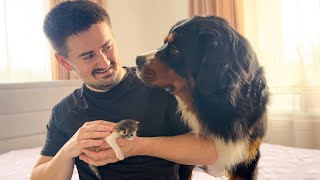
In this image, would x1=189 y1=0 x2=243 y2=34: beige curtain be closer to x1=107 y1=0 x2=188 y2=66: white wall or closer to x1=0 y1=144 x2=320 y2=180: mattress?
x1=107 y1=0 x2=188 y2=66: white wall

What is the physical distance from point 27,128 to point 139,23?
Answer: 73.1 inches

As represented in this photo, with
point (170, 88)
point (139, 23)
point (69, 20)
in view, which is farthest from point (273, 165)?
point (139, 23)

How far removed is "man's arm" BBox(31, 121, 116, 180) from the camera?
917 millimetres

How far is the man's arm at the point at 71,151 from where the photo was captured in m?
0.92

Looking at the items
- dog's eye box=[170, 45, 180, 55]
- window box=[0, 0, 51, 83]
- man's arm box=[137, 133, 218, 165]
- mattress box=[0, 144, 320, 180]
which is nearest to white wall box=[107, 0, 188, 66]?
window box=[0, 0, 51, 83]

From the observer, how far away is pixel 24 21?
3.02 m

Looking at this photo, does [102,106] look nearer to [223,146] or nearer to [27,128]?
[223,146]

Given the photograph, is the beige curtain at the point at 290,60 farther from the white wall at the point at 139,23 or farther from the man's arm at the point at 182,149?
the man's arm at the point at 182,149

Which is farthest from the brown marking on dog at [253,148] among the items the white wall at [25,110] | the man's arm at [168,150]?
the white wall at [25,110]

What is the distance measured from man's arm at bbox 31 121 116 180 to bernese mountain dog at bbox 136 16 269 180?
0.95ft

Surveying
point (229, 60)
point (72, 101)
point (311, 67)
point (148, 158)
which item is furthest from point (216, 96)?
point (311, 67)

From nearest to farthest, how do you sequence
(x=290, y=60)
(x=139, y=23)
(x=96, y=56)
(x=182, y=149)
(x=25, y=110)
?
1. (x=182, y=149)
2. (x=96, y=56)
3. (x=25, y=110)
4. (x=290, y=60)
5. (x=139, y=23)

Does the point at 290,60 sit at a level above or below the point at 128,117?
below

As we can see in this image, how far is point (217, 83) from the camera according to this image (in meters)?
1.06
